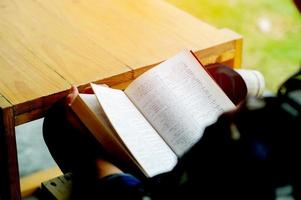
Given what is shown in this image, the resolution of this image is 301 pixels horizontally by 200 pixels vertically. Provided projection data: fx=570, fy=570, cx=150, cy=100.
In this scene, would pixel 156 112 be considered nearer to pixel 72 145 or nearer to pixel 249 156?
pixel 72 145

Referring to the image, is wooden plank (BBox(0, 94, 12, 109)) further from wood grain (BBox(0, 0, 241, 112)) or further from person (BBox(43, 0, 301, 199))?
person (BBox(43, 0, 301, 199))

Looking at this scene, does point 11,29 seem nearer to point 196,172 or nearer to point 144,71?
Answer: point 144,71

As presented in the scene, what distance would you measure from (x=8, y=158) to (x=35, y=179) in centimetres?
68

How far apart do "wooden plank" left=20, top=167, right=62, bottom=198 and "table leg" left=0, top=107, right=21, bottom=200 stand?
22.4 inches

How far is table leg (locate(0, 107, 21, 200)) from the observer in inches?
42.6

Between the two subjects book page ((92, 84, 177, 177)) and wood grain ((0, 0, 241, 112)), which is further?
wood grain ((0, 0, 241, 112))

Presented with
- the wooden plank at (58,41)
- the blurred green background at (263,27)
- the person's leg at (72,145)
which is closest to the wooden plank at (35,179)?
the wooden plank at (58,41)

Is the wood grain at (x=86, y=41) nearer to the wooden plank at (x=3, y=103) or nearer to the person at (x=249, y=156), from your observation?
the wooden plank at (x=3, y=103)

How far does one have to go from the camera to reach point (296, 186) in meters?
0.70

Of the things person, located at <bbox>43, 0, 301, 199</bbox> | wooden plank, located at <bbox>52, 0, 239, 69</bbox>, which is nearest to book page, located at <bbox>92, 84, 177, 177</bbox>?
wooden plank, located at <bbox>52, 0, 239, 69</bbox>

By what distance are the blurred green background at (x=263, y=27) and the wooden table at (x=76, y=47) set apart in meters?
0.93

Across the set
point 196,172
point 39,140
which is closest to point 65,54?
point 196,172

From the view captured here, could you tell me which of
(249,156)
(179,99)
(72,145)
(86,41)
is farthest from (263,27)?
(249,156)

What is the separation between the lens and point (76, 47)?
50.9 inches
